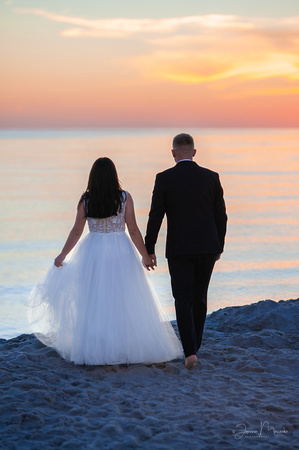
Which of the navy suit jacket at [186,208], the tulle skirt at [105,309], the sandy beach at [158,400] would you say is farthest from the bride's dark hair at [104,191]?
the sandy beach at [158,400]

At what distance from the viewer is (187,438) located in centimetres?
416

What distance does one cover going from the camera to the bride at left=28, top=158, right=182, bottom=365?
19.0ft

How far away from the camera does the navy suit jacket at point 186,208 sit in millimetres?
5688

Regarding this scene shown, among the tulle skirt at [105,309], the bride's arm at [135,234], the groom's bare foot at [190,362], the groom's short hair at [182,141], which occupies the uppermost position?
the groom's short hair at [182,141]

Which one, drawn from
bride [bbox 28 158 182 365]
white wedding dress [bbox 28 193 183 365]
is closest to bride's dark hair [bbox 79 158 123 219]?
bride [bbox 28 158 182 365]

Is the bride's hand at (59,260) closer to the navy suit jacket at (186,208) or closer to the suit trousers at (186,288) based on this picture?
the navy suit jacket at (186,208)

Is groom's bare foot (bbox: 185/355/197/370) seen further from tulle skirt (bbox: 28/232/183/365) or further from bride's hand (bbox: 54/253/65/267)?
bride's hand (bbox: 54/253/65/267)

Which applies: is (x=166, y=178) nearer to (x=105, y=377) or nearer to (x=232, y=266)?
(x=105, y=377)

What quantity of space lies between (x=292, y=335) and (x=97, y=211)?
2.59 meters

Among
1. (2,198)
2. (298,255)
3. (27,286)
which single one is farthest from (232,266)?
(2,198)

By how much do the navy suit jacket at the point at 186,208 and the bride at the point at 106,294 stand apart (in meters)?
0.35

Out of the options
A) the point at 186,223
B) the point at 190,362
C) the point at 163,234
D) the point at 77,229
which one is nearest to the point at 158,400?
the point at 190,362

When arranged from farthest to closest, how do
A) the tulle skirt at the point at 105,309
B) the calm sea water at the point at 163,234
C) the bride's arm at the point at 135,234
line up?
the calm sea water at the point at 163,234
the bride's arm at the point at 135,234
the tulle skirt at the point at 105,309

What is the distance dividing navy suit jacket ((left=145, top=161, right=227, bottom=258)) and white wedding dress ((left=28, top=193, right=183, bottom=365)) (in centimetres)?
40
